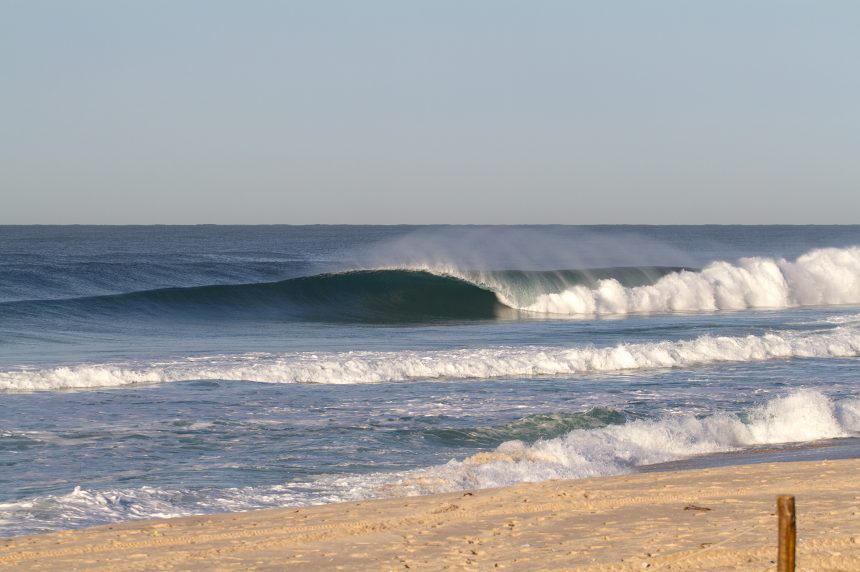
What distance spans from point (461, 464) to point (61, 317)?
17.0 meters

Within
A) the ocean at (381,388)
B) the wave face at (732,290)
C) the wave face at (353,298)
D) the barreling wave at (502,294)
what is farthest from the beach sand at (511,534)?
the wave face at (732,290)

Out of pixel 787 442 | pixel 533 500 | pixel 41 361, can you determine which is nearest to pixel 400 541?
pixel 533 500

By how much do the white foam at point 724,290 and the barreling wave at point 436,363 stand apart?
11.3 meters

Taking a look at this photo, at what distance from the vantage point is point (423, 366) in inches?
626

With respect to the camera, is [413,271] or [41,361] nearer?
[41,361]

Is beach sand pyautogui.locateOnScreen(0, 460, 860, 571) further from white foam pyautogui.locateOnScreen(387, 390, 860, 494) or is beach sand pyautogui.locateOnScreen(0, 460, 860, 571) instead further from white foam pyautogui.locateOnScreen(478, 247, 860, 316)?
white foam pyautogui.locateOnScreen(478, 247, 860, 316)

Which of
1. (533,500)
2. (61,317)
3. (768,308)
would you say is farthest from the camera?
(768,308)

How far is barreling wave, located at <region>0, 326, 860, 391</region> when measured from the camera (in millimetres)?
14477

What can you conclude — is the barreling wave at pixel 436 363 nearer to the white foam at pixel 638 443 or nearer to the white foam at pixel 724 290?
the white foam at pixel 638 443

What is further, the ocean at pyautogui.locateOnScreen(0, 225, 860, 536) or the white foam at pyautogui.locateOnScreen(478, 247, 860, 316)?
the white foam at pyautogui.locateOnScreen(478, 247, 860, 316)

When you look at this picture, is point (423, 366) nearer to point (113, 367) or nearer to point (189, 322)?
point (113, 367)

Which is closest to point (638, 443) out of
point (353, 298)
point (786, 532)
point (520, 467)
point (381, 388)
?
point (520, 467)

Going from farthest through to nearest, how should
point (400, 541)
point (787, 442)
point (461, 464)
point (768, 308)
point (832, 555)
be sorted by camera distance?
point (768, 308) < point (787, 442) < point (461, 464) < point (400, 541) < point (832, 555)

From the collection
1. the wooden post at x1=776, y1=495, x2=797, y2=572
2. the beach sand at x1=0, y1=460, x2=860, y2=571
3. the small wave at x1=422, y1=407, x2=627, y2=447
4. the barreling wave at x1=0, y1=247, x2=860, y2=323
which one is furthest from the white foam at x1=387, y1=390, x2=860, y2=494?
the barreling wave at x1=0, y1=247, x2=860, y2=323
